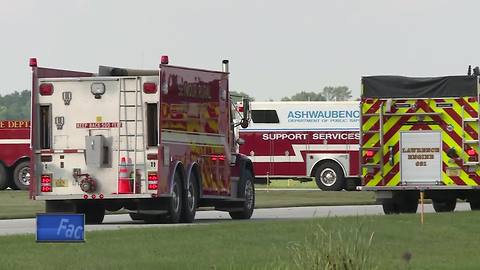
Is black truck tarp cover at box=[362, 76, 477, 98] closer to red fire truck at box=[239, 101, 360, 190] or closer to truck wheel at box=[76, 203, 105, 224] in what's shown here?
truck wheel at box=[76, 203, 105, 224]

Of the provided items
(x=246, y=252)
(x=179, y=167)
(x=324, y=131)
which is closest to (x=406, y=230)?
(x=246, y=252)

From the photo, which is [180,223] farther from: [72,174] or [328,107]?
[328,107]

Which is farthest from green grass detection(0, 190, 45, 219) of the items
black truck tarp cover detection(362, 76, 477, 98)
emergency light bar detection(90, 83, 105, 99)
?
black truck tarp cover detection(362, 76, 477, 98)

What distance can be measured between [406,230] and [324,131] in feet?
90.5

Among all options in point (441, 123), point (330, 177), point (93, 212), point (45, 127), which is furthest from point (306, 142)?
point (45, 127)

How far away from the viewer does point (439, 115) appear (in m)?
28.6

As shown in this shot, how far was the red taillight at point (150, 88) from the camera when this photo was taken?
25047mm

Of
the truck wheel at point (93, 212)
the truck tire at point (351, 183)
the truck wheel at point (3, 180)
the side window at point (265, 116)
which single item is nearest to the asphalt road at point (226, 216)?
the truck wheel at point (93, 212)

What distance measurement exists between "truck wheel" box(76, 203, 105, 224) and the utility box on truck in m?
5.55

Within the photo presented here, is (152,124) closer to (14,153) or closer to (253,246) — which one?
(253,246)

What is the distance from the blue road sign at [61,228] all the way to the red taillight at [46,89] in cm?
1041

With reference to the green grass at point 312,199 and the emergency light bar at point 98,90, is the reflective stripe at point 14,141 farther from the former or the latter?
the emergency light bar at point 98,90

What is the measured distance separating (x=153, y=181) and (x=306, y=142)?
2422 centimetres

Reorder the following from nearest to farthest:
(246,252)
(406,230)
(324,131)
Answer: (246,252) < (406,230) < (324,131)
